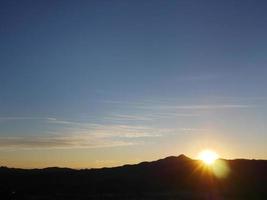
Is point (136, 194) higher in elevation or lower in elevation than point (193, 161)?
lower

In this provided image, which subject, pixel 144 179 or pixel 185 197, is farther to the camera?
pixel 144 179

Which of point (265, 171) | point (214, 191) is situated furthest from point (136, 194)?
point (265, 171)

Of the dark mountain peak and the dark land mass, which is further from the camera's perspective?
the dark mountain peak

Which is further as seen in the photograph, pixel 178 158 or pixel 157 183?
pixel 178 158

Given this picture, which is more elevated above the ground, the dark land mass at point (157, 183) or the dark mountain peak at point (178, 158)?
the dark mountain peak at point (178, 158)

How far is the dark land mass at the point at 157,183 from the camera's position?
69.2 meters

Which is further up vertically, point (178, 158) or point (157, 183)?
point (178, 158)

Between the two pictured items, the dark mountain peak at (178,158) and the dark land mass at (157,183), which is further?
the dark mountain peak at (178,158)

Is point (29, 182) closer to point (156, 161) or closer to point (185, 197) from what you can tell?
point (185, 197)

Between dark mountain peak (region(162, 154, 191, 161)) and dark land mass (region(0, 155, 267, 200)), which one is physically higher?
dark mountain peak (region(162, 154, 191, 161))

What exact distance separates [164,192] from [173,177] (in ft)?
76.8

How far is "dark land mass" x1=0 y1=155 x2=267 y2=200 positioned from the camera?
69250mm

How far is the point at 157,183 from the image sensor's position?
302ft

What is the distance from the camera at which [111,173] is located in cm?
11531
